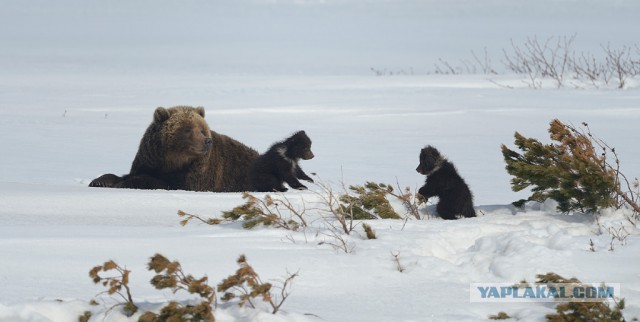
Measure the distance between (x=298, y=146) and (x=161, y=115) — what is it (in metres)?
1.47

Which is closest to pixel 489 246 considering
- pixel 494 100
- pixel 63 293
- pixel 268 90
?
pixel 63 293

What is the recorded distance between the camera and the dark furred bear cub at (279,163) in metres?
9.32

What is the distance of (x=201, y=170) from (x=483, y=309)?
5362 mm

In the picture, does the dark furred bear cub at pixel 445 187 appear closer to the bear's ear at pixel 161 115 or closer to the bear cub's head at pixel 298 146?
the bear cub's head at pixel 298 146

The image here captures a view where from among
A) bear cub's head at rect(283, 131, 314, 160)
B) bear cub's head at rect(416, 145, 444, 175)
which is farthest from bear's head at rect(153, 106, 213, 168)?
bear cub's head at rect(416, 145, 444, 175)

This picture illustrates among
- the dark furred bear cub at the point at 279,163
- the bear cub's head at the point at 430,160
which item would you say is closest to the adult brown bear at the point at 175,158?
the dark furred bear cub at the point at 279,163

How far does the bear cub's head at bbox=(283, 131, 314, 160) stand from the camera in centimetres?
930

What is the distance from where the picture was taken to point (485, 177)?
1154 centimetres

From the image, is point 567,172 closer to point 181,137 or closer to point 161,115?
point 181,137

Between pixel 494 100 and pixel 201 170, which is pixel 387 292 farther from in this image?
pixel 494 100

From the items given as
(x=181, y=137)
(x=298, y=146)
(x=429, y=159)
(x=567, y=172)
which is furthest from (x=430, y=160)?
(x=181, y=137)

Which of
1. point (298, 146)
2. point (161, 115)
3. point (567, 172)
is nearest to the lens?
point (567, 172)

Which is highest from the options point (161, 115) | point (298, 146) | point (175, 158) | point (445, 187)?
point (161, 115)

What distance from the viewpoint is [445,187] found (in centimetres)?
760
